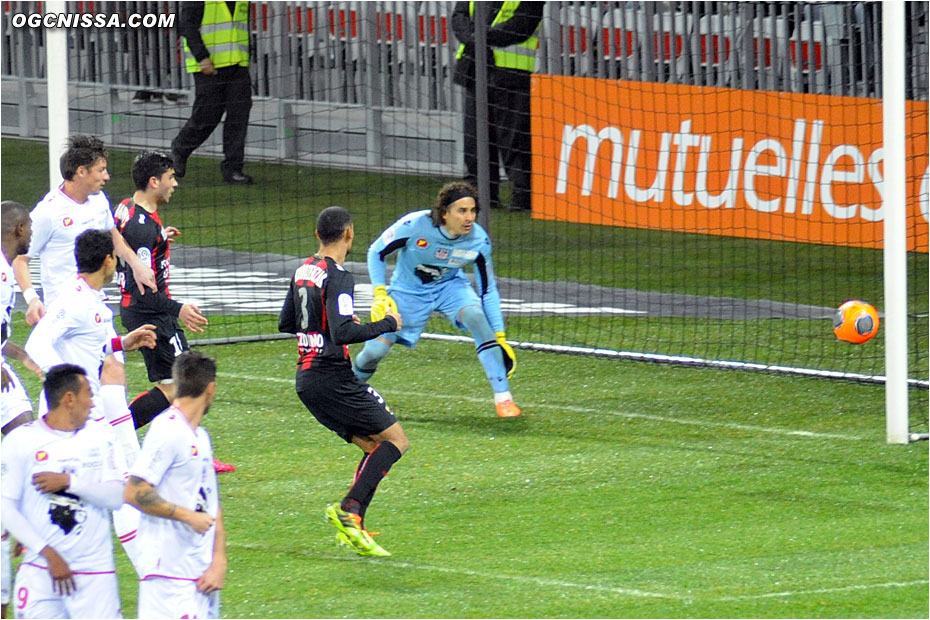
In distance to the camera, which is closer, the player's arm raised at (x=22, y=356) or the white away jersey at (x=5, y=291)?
the player's arm raised at (x=22, y=356)

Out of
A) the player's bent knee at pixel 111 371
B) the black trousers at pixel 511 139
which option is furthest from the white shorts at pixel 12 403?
the black trousers at pixel 511 139

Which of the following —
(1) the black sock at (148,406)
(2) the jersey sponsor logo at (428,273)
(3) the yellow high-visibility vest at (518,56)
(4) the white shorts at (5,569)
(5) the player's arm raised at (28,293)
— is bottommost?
(4) the white shorts at (5,569)

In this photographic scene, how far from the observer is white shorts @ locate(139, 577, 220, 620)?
18.0 feet

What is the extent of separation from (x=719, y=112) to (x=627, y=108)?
0.95 metres

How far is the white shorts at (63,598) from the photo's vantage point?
18.7ft

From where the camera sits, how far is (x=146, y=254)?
30.5 ft

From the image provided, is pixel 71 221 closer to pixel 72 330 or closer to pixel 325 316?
pixel 72 330

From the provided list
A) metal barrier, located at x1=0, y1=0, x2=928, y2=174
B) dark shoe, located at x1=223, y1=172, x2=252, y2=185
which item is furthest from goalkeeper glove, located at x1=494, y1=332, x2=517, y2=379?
dark shoe, located at x1=223, y1=172, x2=252, y2=185

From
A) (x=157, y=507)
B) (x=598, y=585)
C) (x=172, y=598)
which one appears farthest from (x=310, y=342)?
(x=172, y=598)

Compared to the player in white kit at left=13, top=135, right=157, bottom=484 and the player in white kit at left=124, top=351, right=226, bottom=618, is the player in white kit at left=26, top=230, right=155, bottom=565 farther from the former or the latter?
the player in white kit at left=124, top=351, right=226, bottom=618

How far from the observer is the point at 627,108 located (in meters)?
13.9

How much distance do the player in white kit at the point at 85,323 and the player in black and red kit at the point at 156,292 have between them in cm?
134

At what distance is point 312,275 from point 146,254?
1798 millimetres

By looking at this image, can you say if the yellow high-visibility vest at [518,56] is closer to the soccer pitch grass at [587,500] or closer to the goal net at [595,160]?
the goal net at [595,160]
